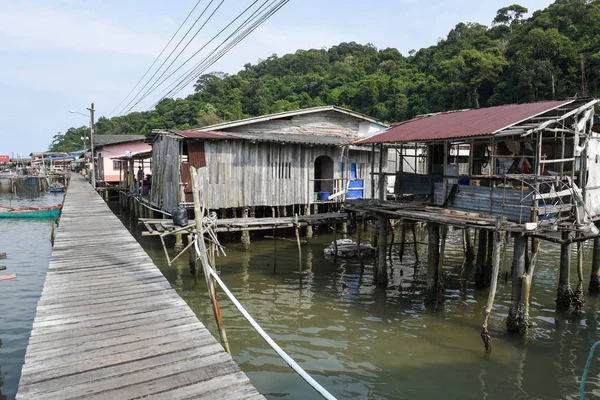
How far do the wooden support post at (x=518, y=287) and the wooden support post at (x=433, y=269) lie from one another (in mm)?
2204

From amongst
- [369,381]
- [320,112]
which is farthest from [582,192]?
[320,112]

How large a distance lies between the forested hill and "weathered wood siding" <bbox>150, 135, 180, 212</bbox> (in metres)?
15.1

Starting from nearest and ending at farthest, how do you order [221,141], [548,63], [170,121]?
1. [221,141]
2. [548,63]
3. [170,121]

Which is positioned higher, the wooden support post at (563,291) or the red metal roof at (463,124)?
the red metal roof at (463,124)

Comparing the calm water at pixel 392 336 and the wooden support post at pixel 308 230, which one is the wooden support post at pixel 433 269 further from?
the wooden support post at pixel 308 230

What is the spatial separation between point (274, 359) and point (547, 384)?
5.43 meters

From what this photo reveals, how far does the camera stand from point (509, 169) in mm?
13133

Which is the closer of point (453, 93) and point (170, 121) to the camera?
point (453, 93)

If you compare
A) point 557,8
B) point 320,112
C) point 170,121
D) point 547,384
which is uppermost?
point 557,8

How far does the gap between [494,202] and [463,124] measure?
253 centimetres

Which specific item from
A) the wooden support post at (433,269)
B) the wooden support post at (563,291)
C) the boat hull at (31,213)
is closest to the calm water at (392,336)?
the wooden support post at (563,291)

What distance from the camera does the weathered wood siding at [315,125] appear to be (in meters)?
23.1

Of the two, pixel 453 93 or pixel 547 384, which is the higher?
pixel 453 93

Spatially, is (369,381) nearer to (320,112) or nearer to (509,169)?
(509,169)
